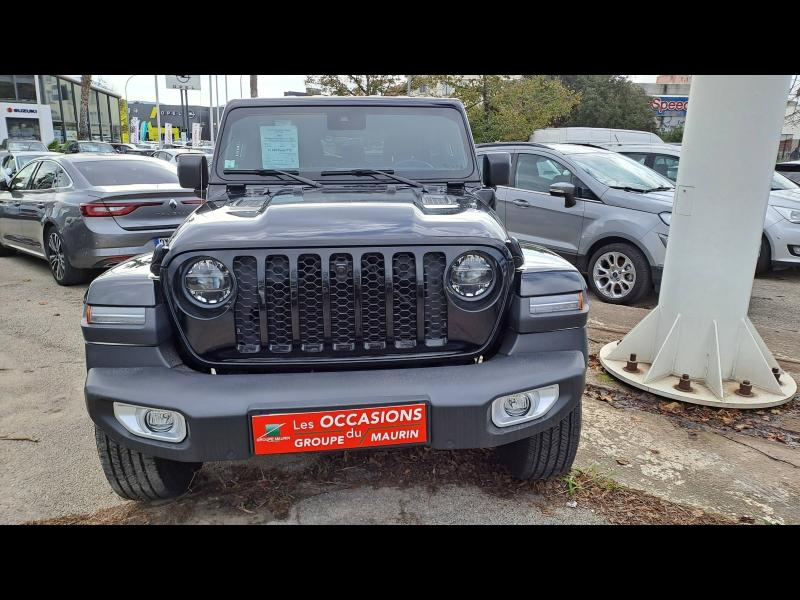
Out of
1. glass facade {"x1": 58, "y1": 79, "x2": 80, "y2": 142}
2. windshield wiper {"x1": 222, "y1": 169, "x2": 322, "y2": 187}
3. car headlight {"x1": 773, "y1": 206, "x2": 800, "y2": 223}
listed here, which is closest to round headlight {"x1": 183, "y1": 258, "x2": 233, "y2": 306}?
windshield wiper {"x1": 222, "y1": 169, "x2": 322, "y2": 187}

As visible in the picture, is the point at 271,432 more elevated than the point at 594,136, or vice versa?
the point at 594,136

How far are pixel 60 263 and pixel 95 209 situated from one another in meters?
1.04

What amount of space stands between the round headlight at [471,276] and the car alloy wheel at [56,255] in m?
6.20

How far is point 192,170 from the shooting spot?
143 inches

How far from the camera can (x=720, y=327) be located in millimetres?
4074

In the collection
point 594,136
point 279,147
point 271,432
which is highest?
point 594,136

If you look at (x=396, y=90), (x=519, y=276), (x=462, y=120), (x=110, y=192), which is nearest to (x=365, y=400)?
(x=519, y=276)

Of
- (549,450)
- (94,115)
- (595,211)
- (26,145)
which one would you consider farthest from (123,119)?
(549,450)

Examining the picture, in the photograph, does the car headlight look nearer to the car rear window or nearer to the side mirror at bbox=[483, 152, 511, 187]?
the side mirror at bbox=[483, 152, 511, 187]

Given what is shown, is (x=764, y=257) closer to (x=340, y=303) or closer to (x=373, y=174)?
(x=373, y=174)

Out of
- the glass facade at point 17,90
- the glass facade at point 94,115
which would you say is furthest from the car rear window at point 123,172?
the glass facade at point 94,115

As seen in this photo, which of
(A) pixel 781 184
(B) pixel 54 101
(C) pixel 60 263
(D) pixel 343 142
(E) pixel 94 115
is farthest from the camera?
(E) pixel 94 115

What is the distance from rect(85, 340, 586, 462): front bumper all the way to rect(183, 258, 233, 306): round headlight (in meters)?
0.30
